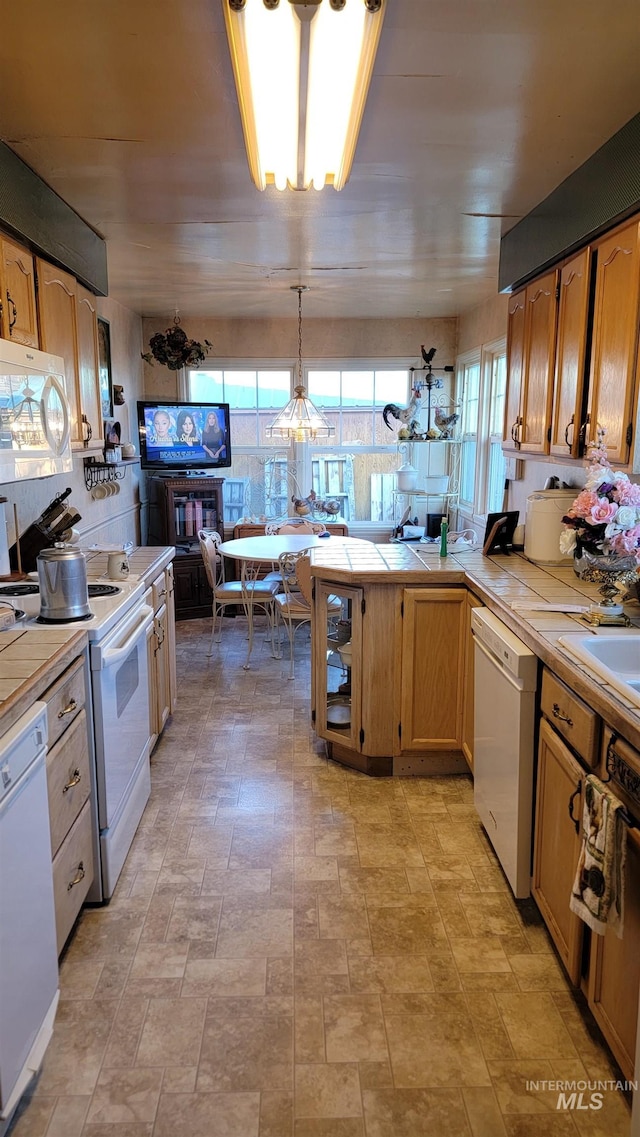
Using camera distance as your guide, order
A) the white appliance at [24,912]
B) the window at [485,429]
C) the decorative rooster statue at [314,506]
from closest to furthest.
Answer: the white appliance at [24,912] < the window at [485,429] < the decorative rooster statue at [314,506]

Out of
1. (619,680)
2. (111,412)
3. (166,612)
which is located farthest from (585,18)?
(111,412)

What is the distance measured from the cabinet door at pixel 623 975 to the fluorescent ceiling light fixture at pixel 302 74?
5.63 ft

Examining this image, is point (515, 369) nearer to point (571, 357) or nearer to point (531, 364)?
point (531, 364)

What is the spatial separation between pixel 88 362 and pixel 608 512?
7.48 feet

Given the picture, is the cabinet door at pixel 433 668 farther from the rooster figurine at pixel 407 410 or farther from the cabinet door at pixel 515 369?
the rooster figurine at pixel 407 410

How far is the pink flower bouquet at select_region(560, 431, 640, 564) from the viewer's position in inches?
83.6

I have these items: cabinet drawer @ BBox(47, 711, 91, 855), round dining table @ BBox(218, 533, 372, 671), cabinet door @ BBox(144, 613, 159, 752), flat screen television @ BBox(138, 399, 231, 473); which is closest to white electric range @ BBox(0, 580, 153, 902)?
cabinet drawer @ BBox(47, 711, 91, 855)

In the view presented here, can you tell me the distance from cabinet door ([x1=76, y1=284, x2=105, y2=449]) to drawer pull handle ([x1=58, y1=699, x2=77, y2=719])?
1.49 meters

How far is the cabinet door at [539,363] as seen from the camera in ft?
9.46

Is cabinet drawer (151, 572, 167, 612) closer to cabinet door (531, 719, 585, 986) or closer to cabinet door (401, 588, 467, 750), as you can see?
cabinet door (401, 588, 467, 750)

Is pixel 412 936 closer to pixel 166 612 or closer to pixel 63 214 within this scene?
pixel 166 612

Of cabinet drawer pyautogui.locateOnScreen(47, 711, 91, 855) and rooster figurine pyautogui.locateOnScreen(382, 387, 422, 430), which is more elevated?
rooster figurine pyautogui.locateOnScreen(382, 387, 422, 430)

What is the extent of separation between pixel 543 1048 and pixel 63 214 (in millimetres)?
3091

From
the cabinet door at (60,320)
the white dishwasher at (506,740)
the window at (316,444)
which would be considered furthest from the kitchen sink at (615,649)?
the window at (316,444)
